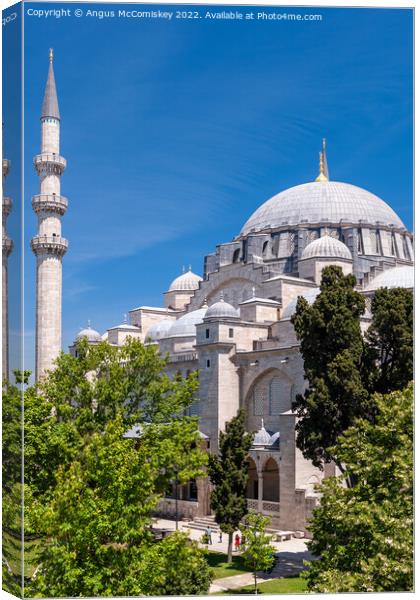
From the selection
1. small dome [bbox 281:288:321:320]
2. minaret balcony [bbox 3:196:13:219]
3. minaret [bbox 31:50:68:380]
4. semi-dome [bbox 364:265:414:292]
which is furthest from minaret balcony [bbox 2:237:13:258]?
semi-dome [bbox 364:265:414:292]

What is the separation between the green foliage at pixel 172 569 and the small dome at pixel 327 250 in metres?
21.2

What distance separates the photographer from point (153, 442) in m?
16.9

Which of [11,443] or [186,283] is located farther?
[186,283]

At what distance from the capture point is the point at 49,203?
3047cm

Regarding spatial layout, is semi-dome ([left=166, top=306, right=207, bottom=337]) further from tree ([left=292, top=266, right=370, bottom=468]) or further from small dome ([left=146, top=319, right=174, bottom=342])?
tree ([left=292, top=266, right=370, bottom=468])

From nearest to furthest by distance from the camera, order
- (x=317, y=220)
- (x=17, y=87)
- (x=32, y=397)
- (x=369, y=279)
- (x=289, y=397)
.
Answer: (x=17, y=87), (x=32, y=397), (x=289, y=397), (x=369, y=279), (x=317, y=220)

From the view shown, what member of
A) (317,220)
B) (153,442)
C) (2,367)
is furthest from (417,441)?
(317,220)

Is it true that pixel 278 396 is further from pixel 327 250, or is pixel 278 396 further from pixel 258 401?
pixel 327 250

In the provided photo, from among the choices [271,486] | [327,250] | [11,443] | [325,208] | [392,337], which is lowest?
[271,486]

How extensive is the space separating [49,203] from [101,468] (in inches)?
751

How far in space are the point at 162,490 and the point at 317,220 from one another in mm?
24986

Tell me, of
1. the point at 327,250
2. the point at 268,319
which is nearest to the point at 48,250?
Answer: the point at 268,319

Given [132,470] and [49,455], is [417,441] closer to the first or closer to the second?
[132,470]

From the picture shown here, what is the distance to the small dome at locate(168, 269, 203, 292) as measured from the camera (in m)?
42.0
